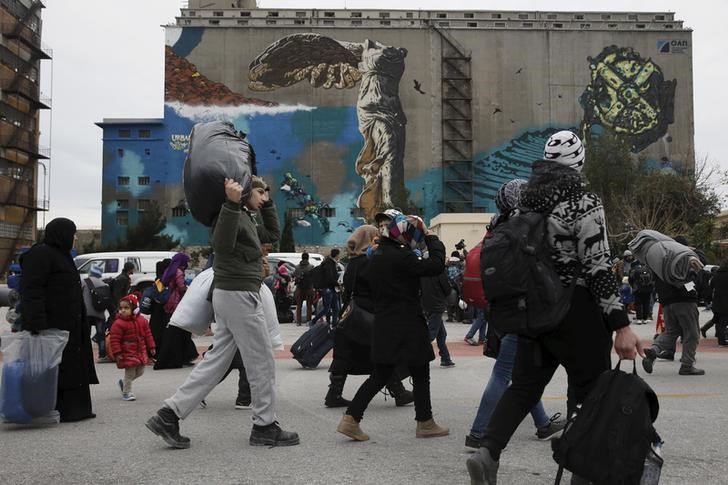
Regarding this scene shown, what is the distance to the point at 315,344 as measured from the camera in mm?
9445

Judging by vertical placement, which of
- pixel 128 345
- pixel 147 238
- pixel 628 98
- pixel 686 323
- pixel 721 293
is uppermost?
pixel 628 98

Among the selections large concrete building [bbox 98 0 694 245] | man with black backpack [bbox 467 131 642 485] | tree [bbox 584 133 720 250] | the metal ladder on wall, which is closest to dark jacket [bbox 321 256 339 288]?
man with black backpack [bbox 467 131 642 485]

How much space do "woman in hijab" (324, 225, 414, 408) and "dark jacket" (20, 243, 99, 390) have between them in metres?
2.13

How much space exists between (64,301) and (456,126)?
7223cm

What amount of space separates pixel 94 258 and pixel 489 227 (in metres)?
20.5

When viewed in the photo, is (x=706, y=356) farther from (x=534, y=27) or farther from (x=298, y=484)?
(x=534, y=27)

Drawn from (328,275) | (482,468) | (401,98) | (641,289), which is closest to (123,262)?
(328,275)

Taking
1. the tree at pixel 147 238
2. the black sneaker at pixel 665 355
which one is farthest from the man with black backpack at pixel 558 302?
the tree at pixel 147 238

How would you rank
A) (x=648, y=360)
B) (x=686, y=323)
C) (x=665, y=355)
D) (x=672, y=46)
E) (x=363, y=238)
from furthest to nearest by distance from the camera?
(x=672, y=46) < (x=665, y=355) < (x=686, y=323) < (x=648, y=360) < (x=363, y=238)

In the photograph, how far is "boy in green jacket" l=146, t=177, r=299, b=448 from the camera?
16.9ft

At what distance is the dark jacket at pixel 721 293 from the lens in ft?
39.2

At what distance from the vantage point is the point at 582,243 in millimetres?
3748

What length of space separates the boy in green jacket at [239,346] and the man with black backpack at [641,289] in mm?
14502

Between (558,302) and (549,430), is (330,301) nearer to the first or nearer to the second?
(549,430)
